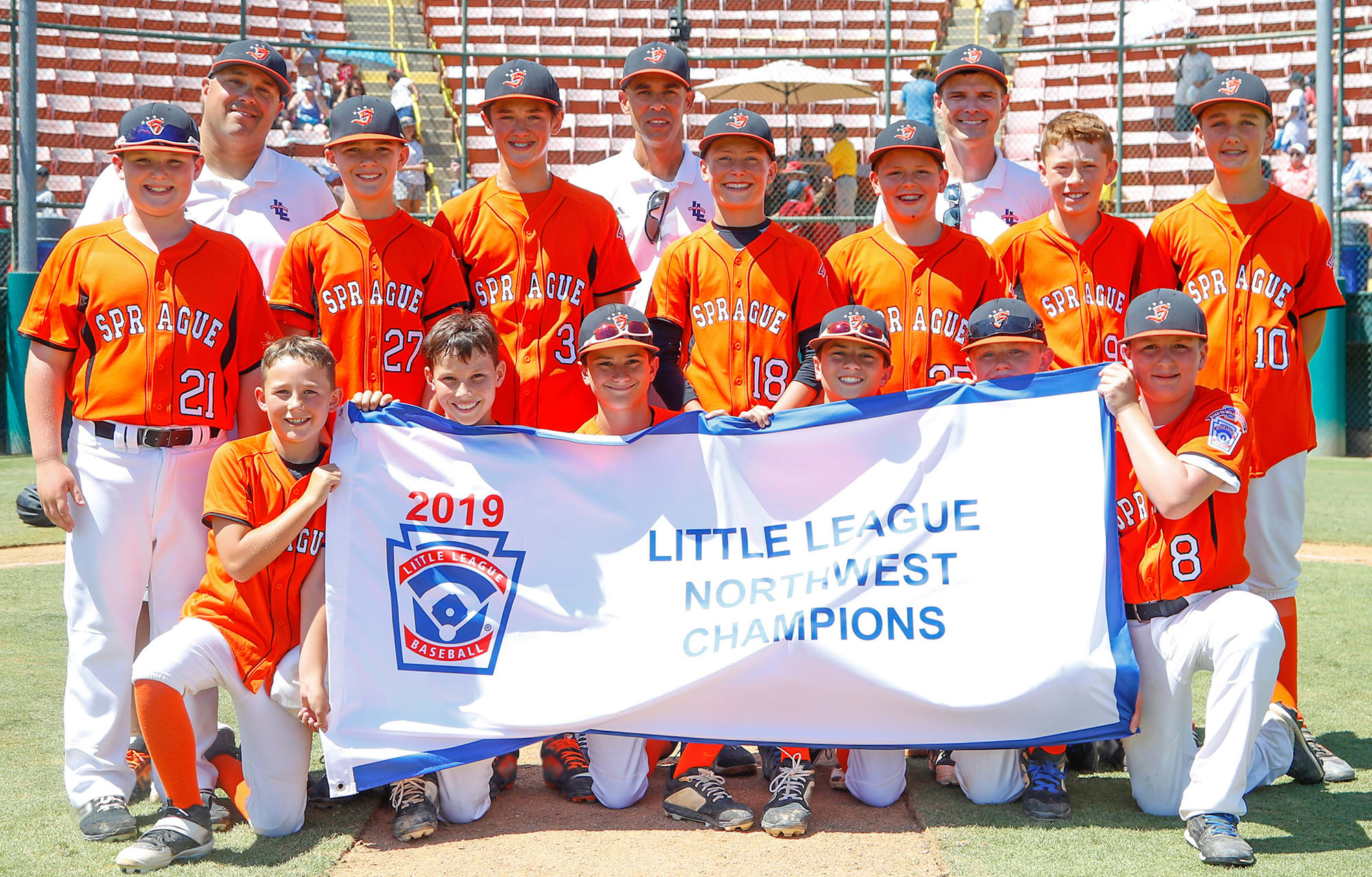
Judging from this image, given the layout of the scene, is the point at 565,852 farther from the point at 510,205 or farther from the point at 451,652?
the point at 510,205

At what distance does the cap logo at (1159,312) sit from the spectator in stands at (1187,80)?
1089 centimetres

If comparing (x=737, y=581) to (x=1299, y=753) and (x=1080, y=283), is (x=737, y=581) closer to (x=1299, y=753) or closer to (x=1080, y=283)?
(x=1080, y=283)

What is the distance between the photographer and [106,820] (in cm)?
352

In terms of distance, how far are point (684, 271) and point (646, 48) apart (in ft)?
4.67

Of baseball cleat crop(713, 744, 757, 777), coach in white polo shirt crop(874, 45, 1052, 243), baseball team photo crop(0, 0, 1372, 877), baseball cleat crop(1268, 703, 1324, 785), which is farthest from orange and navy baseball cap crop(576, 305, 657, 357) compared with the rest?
baseball cleat crop(1268, 703, 1324, 785)

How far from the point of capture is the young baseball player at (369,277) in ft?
13.9

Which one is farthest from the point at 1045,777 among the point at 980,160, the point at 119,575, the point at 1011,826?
the point at 119,575

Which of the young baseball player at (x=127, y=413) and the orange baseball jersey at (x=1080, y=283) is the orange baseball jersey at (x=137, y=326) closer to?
the young baseball player at (x=127, y=413)

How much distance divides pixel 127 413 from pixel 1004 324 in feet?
9.39

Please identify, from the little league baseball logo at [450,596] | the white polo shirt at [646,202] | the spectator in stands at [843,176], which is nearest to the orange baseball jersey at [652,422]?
the little league baseball logo at [450,596]

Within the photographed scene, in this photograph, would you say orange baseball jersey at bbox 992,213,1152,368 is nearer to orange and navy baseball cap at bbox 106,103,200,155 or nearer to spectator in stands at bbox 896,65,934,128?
orange and navy baseball cap at bbox 106,103,200,155

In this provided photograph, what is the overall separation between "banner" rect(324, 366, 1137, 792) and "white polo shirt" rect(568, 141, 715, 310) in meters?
1.75

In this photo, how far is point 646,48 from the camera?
5.31 meters

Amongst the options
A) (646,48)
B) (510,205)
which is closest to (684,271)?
(510,205)
